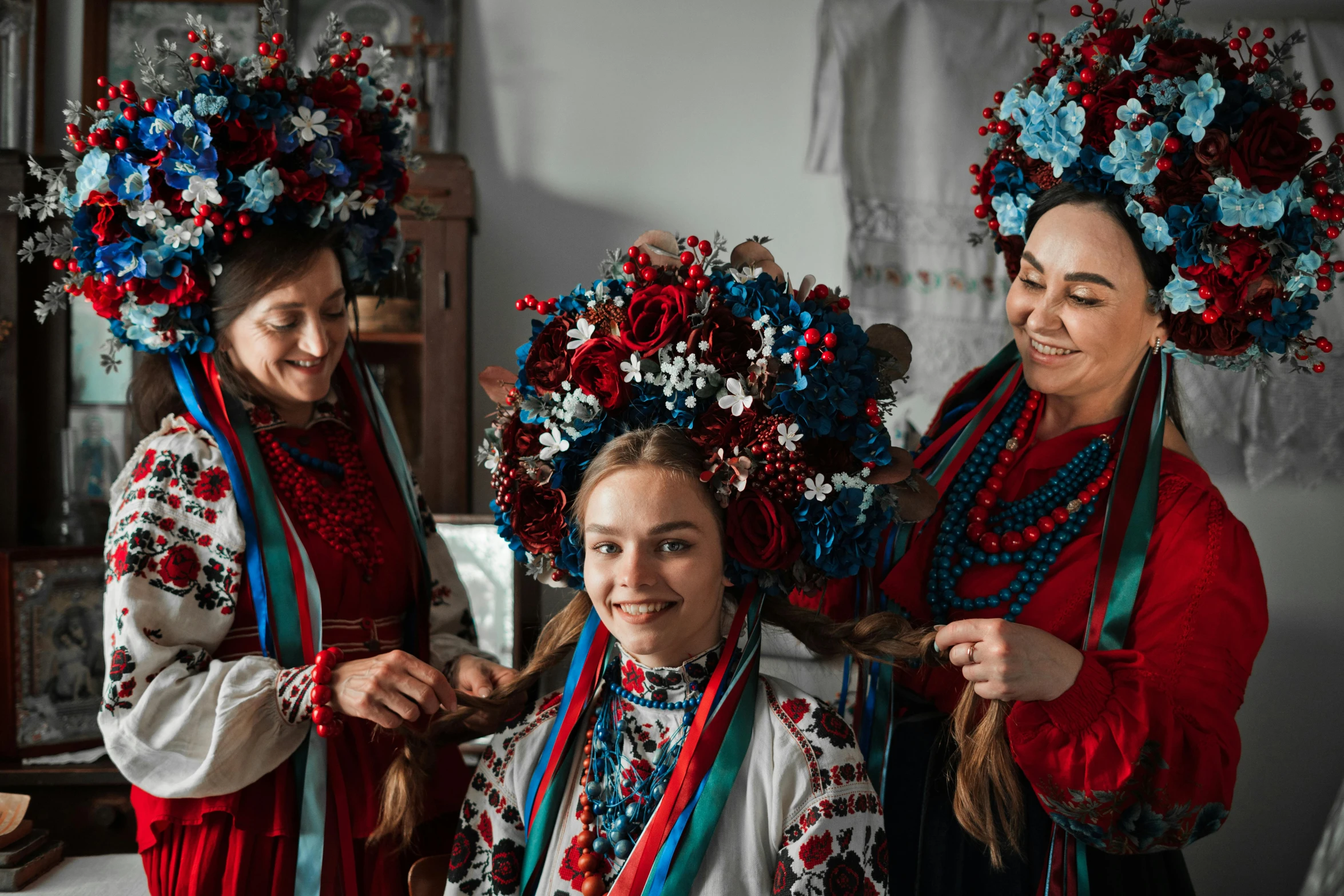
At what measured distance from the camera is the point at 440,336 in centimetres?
247

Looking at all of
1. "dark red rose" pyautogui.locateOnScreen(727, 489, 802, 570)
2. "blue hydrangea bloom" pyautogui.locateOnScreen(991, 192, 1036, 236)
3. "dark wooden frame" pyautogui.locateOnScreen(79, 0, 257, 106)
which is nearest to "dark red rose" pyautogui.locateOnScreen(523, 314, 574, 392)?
"dark red rose" pyautogui.locateOnScreen(727, 489, 802, 570)

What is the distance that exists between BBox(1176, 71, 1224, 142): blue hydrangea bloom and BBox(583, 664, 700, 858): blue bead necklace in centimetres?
93

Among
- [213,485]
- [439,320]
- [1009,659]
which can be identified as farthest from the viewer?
[439,320]

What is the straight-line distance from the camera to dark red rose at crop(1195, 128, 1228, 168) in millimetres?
1334

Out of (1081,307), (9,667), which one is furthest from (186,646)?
(1081,307)

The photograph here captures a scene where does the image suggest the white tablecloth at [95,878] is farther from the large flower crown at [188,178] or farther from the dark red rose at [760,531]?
the dark red rose at [760,531]

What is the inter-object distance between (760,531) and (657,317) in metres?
0.28

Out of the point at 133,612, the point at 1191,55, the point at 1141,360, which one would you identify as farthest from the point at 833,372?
the point at 133,612

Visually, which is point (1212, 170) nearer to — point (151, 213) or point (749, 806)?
point (749, 806)

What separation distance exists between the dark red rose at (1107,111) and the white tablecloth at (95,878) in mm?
1789

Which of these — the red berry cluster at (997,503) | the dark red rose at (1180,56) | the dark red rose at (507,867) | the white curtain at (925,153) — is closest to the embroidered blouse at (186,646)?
the dark red rose at (507,867)

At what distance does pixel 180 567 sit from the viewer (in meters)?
1.42

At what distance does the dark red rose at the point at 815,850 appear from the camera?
1.17 m

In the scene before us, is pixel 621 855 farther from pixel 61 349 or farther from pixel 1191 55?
pixel 61 349
